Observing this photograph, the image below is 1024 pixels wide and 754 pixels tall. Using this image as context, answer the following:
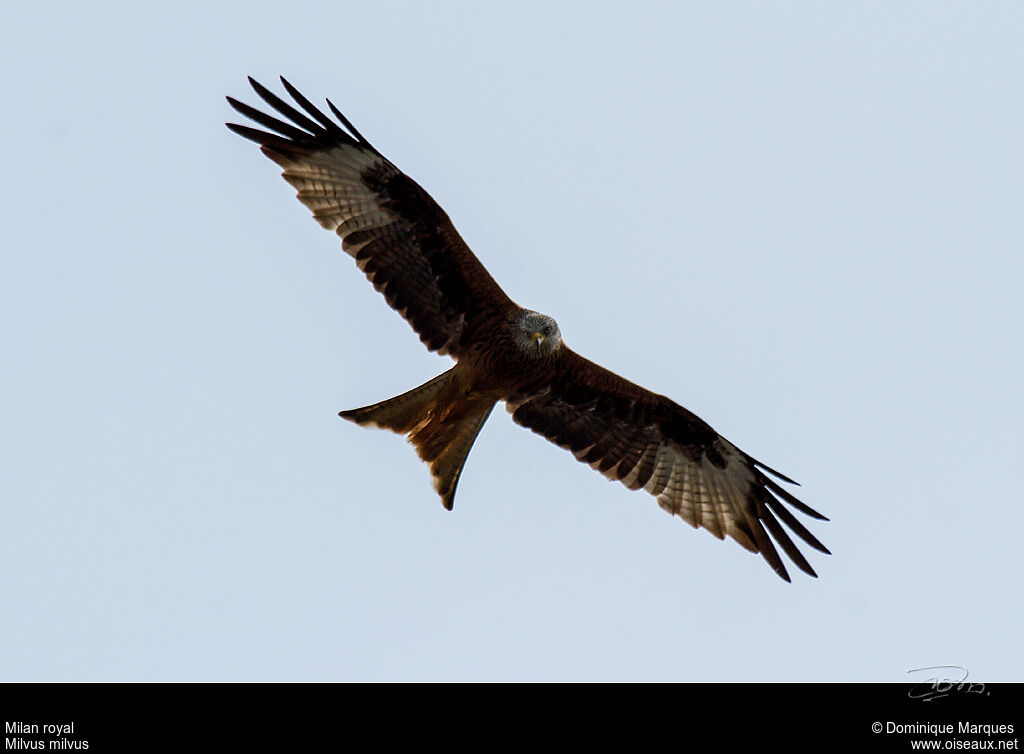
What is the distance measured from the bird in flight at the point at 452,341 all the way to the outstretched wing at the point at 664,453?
0.5 inches

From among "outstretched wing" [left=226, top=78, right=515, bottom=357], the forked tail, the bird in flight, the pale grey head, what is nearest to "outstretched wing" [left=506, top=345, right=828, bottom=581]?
the bird in flight

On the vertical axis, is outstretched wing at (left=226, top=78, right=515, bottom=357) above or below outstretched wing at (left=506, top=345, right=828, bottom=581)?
above

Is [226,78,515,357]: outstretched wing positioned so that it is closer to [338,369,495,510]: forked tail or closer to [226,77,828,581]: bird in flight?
[226,77,828,581]: bird in flight

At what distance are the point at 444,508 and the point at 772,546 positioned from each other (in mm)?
2677

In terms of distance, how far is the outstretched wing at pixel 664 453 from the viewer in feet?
30.7

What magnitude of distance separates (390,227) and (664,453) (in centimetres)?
291

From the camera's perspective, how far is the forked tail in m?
8.73

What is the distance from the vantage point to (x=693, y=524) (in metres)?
9.70

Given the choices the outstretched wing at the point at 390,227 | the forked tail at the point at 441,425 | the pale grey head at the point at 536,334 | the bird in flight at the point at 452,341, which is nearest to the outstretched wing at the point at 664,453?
the bird in flight at the point at 452,341

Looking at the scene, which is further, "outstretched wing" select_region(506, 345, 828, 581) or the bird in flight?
"outstretched wing" select_region(506, 345, 828, 581)

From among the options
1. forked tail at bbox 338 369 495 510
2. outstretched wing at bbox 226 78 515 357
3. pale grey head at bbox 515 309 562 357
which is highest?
outstretched wing at bbox 226 78 515 357
